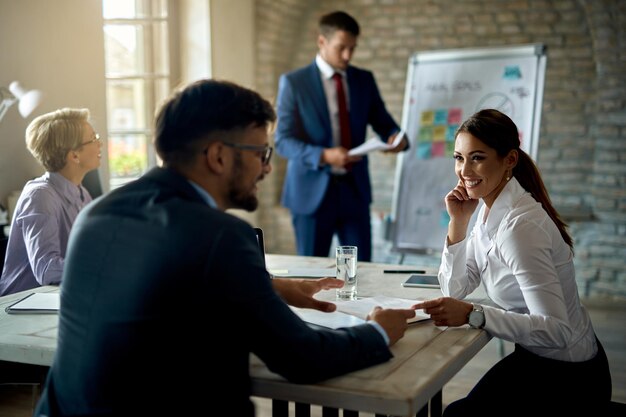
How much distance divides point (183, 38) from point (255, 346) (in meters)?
4.07

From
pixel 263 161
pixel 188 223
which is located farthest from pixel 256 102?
pixel 188 223

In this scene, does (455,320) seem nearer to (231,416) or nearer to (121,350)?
(231,416)

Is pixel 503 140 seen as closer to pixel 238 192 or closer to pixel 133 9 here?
pixel 238 192

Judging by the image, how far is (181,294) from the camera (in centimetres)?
118

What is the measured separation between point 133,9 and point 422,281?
3246 millimetres

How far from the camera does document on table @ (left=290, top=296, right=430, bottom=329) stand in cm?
166

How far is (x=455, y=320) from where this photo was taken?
1.68 metres

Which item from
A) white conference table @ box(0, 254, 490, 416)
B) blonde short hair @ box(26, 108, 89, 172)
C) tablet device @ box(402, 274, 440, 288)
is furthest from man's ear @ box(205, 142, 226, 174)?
blonde short hair @ box(26, 108, 89, 172)

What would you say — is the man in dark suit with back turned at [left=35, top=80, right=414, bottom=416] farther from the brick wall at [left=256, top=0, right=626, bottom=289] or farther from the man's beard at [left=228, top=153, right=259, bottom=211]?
the brick wall at [left=256, top=0, right=626, bottom=289]

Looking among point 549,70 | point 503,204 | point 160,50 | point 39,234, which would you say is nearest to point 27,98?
point 39,234

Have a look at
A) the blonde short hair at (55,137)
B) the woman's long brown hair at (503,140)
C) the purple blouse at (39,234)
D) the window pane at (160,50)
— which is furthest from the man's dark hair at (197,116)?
the window pane at (160,50)

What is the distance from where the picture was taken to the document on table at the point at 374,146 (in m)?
3.45

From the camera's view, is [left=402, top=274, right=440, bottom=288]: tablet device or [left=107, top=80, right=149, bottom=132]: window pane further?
[left=107, top=80, right=149, bottom=132]: window pane

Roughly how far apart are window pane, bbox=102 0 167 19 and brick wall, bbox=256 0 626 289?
865 mm
